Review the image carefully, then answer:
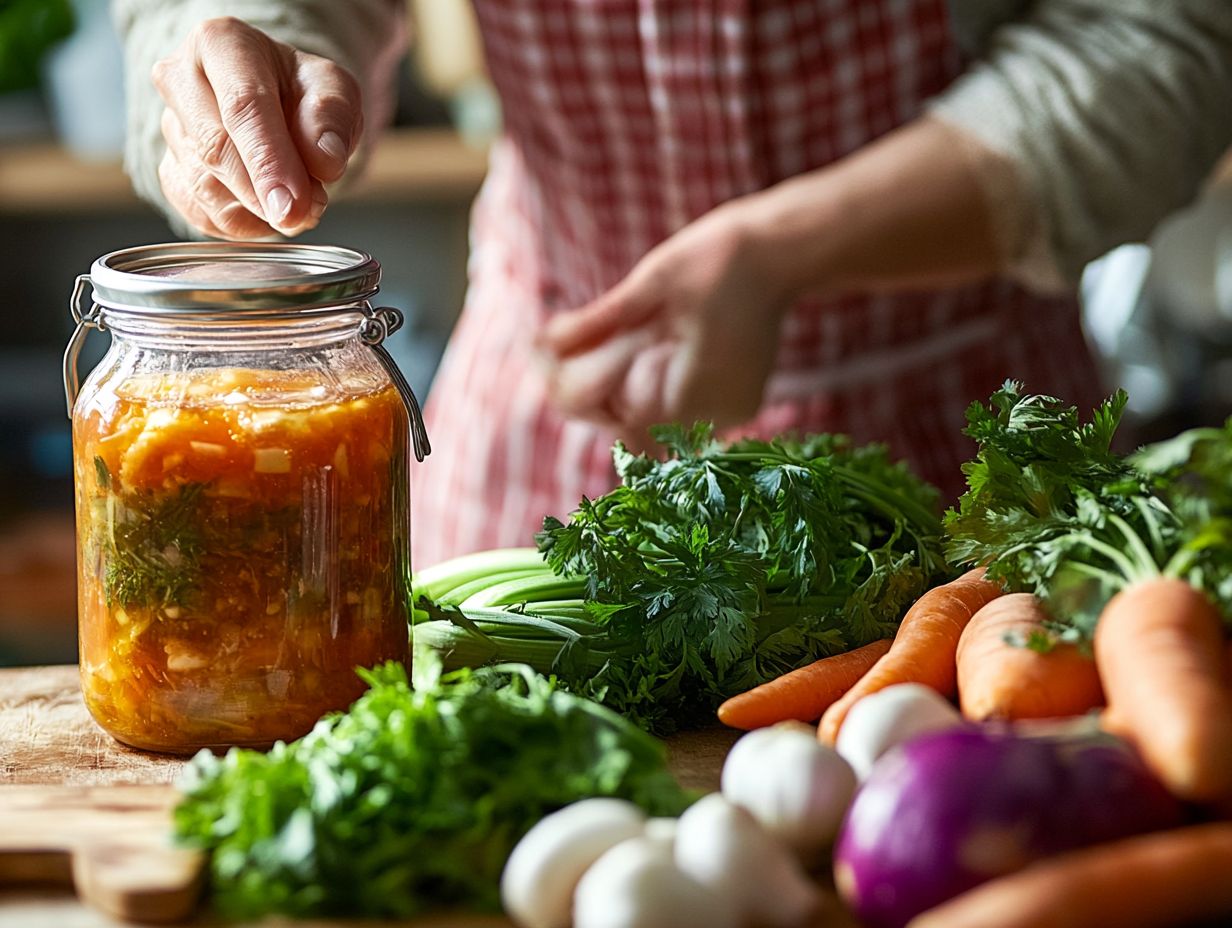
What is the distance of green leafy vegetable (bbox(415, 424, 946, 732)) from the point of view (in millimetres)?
1014

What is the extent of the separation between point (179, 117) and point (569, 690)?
51cm

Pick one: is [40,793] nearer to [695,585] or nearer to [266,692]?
[266,692]

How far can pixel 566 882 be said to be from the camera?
0.72 meters

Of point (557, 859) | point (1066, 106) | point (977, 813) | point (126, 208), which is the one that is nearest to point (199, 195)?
point (557, 859)

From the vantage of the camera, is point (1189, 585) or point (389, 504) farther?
point (389, 504)

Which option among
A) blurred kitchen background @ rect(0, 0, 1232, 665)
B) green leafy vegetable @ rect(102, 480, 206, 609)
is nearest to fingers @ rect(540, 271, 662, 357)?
green leafy vegetable @ rect(102, 480, 206, 609)

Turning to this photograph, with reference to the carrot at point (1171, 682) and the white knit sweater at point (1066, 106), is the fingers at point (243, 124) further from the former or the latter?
the carrot at point (1171, 682)

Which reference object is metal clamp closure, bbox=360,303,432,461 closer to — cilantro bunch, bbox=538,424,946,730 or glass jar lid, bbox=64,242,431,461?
glass jar lid, bbox=64,242,431,461

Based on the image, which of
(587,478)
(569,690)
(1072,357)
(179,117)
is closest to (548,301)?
(587,478)

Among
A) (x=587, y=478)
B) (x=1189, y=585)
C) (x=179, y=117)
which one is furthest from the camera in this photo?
(x=587, y=478)

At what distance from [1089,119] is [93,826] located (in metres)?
1.13

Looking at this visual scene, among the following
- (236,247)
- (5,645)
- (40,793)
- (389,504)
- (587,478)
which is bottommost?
(5,645)

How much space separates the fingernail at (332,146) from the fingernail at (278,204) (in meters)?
0.05

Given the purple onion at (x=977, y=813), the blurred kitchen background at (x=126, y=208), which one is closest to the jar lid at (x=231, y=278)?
the purple onion at (x=977, y=813)
